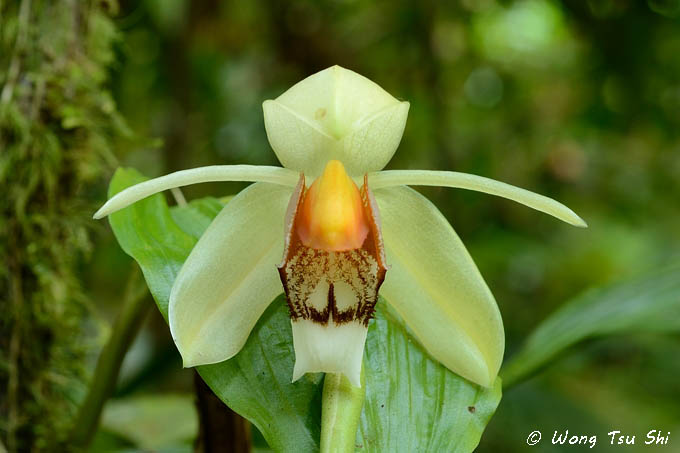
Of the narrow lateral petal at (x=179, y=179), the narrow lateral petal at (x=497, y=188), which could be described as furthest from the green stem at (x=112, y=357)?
the narrow lateral petal at (x=497, y=188)

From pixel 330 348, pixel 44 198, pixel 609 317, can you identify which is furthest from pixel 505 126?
pixel 330 348

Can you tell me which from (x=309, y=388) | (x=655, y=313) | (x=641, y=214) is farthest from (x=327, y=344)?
(x=641, y=214)

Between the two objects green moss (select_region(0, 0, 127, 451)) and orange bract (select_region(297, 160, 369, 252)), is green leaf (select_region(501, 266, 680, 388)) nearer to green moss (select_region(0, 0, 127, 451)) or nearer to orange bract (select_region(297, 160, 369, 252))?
orange bract (select_region(297, 160, 369, 252))

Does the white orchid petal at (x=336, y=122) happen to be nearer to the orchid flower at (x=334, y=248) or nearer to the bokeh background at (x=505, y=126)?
the orchid flower at (x=334, y=248)

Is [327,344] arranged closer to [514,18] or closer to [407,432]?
[407,432]

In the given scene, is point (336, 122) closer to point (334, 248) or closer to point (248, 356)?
point (334, 248)
